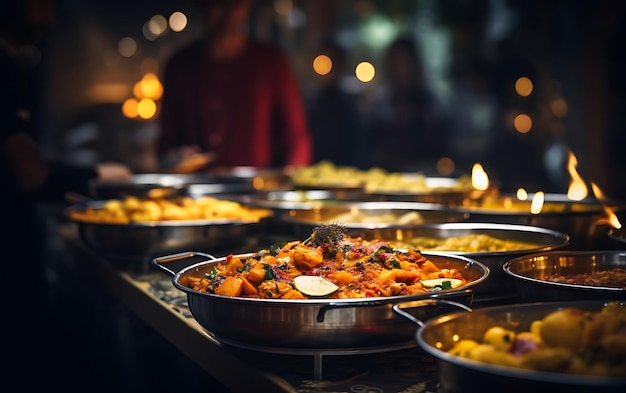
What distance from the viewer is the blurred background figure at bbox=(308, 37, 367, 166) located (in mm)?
7891

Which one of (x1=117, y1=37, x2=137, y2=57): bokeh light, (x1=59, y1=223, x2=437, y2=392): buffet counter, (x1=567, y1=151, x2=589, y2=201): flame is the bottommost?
(x1=59, y1=223, x2=437, y2=392): buffet counter

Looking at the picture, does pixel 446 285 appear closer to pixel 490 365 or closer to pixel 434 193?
pixel 490 365

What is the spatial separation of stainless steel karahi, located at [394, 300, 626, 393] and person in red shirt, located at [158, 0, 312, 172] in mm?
4486

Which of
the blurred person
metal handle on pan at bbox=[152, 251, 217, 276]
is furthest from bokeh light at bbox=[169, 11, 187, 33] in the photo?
metal handle on pan at bbox=[152, 251, 217, 276]

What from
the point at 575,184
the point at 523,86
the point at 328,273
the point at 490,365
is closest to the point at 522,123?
the point at 523,86

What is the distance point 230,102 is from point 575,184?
3526mm

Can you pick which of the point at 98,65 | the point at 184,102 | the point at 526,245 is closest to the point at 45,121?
the point at 98,65

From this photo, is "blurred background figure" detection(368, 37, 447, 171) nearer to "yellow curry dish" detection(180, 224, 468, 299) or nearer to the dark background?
the dark background

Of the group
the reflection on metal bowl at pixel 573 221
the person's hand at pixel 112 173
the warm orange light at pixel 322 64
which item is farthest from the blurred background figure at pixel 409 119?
the reflection on metal bowl at pixel 573 221

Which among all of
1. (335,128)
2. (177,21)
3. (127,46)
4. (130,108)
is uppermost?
(177,21)

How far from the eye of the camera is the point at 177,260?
7.91 ft

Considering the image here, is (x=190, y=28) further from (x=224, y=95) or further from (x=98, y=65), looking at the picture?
(x=224, y=95)

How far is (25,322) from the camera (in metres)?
3.79

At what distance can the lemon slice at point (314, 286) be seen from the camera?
5.53 feet
